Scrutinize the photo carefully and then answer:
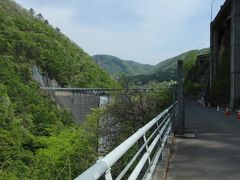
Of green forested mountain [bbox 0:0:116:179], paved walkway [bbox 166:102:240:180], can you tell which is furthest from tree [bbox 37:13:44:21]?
paved walkway [bbox 166:102:240:180]

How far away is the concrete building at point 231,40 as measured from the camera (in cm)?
4612

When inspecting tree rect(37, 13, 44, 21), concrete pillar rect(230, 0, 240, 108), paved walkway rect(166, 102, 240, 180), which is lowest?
paved walkway rect(166, 102, 240, 180)

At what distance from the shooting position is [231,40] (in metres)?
47.9

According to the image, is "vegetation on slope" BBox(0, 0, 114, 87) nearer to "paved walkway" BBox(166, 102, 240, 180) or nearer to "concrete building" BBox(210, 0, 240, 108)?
"concrete building" BBox(210, 0, 240, 108)

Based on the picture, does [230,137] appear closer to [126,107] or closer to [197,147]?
[197,147]

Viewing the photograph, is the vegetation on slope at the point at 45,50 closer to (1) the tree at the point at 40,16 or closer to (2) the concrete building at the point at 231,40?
(1) the tree at the point at 40,16

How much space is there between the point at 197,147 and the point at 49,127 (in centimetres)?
6772

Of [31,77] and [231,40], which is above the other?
[231,40]

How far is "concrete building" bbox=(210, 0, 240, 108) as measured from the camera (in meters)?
46.1

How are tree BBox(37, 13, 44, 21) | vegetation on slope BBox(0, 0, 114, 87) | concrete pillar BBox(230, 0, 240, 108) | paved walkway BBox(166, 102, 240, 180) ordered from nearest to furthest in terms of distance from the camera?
paved walkway BBox(166, 102, 240, 180), concrete pillar BBox(230, 0, 240, 108), vegetation on slope BBox(0, 0, 114, 87), tree BBox(37, 13, 44, 21)

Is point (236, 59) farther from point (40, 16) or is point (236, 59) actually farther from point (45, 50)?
point (40, 16)

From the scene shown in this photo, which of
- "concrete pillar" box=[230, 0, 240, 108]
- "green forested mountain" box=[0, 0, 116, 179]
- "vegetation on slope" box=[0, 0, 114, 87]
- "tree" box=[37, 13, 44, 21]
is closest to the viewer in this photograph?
"concrete pillar" box=[230, 0, 240, 108]

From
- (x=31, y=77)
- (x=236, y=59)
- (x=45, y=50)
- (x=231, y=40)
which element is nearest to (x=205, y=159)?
(x=236, y=59)

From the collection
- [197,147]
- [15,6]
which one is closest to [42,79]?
[15,6]
